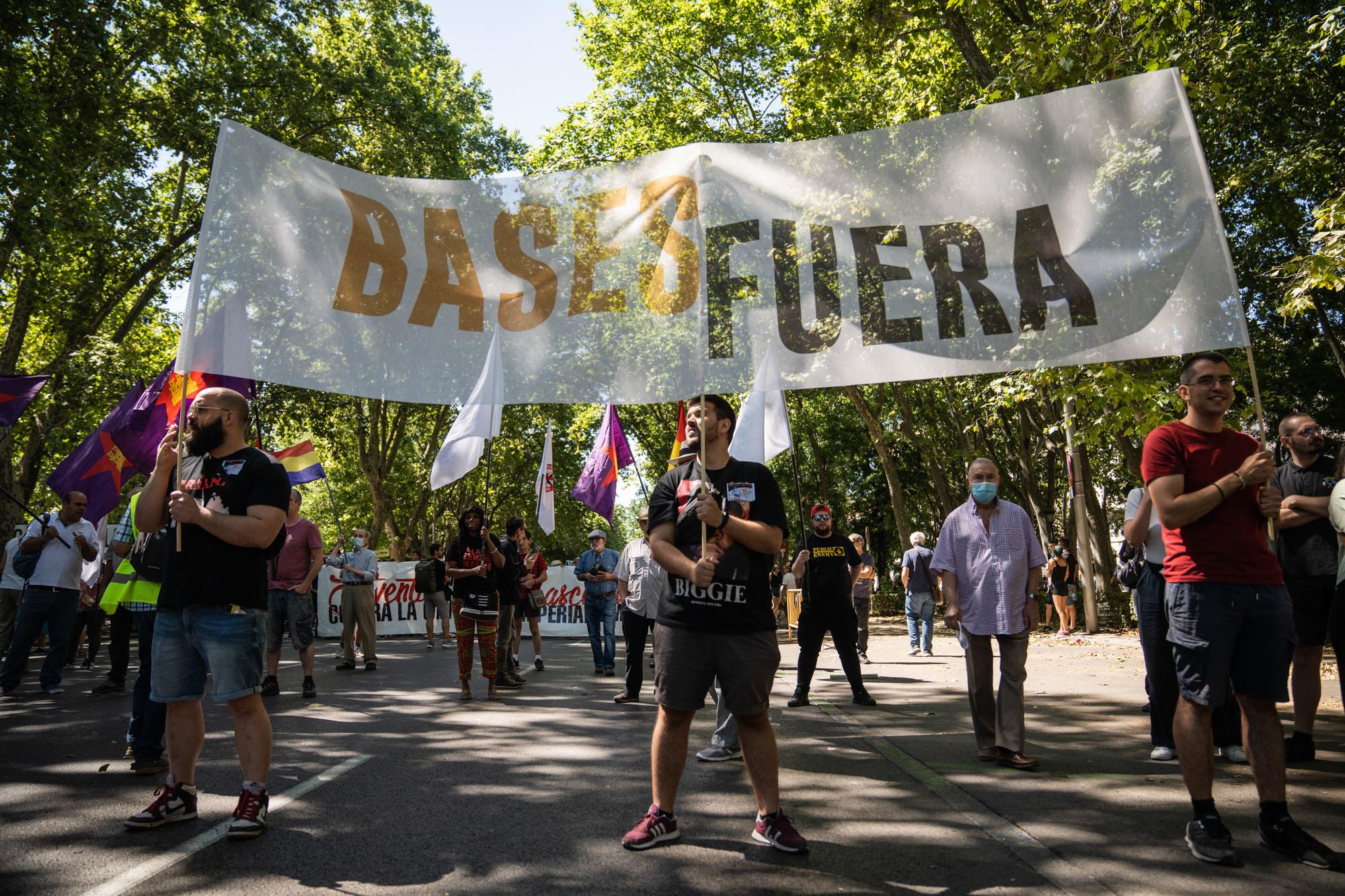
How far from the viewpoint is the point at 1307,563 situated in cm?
618

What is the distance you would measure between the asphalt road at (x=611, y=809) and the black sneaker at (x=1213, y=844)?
5 cm

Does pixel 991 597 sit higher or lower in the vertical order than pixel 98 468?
lower

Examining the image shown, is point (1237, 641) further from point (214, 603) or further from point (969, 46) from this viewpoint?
point (969, 46)

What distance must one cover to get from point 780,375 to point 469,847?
113 inches

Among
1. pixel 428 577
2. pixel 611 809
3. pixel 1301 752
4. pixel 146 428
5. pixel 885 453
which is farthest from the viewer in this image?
pixel 885 453

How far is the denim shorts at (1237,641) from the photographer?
164 inches

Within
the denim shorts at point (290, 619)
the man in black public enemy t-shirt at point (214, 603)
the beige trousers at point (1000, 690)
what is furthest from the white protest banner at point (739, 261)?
the denim shorts at point (290, 619)

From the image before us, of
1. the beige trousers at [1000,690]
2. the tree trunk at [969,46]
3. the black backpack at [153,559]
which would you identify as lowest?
the beige trousers at [1000,690]

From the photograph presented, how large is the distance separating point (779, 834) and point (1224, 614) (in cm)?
210

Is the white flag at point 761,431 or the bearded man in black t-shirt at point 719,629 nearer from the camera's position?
the bearded man in black t-shirt at point 719,629

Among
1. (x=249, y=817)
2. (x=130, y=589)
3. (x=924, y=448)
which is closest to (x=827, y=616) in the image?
(x=130, y=589)

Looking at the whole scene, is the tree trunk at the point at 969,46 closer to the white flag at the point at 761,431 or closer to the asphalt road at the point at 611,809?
the white flag at the point at 761,431

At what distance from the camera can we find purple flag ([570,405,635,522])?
15.3 meters

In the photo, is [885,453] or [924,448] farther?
[885,453]
